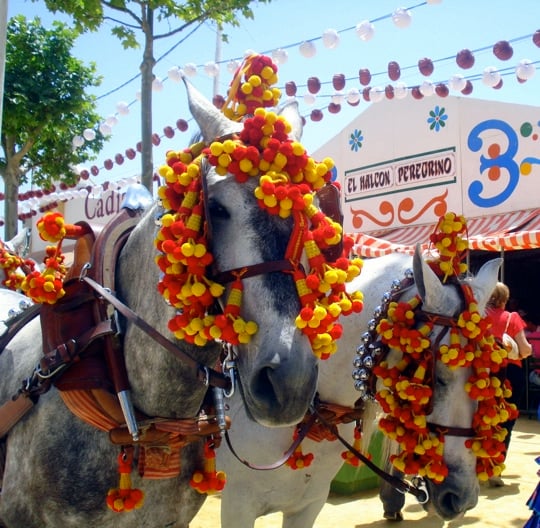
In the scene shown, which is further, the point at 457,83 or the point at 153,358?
the point at 457,83

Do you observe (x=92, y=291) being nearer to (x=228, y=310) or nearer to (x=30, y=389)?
(x=30, y=389)

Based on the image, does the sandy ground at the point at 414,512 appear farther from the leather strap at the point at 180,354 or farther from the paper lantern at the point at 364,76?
the paper lantern at the point at 364,76

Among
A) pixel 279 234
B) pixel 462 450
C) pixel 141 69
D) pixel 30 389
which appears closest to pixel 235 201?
pixel 279 234

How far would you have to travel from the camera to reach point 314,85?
723 cm

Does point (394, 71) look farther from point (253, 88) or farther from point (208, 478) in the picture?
point (208, 478)

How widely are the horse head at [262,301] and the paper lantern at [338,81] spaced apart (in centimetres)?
561

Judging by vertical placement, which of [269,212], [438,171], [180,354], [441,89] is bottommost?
[180,354]

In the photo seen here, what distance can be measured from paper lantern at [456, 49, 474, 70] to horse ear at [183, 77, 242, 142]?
5039 mm

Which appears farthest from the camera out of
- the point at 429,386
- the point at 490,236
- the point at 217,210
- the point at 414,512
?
the point at 490,236

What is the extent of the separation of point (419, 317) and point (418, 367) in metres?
0.26

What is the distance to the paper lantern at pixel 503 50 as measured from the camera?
232 inches

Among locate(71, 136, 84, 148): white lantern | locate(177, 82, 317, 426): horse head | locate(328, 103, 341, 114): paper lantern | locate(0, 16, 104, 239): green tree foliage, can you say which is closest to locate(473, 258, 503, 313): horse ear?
locate(177, 82, 317, 426): horse head

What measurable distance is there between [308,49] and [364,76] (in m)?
0.81

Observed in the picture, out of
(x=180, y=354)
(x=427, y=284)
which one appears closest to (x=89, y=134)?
(x=427, y=284)
